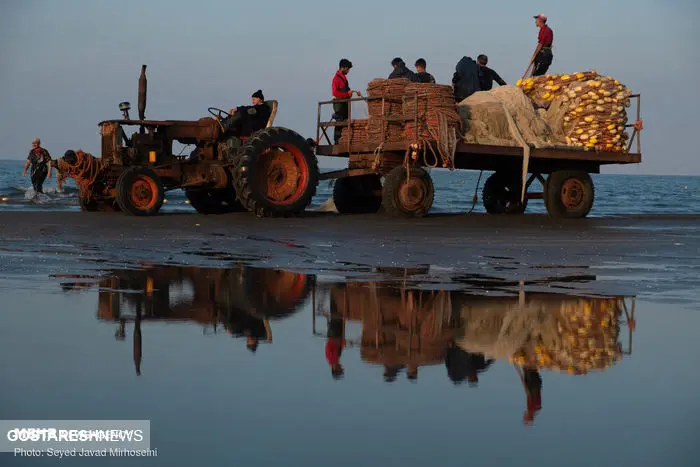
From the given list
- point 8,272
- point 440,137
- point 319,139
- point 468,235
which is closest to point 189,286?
Result: point 8,272

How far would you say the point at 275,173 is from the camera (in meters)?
17.1

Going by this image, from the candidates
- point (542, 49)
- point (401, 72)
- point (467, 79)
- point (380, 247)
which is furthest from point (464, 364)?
point (542, 49)

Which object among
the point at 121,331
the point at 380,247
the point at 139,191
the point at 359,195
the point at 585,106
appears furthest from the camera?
the point at 359,195

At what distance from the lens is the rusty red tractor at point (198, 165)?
54.2ft

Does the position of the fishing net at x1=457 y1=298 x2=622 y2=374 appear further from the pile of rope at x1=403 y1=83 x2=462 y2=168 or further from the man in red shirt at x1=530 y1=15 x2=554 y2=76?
the man in red shirt at x1=530 y1=15 x2=554 y2=76

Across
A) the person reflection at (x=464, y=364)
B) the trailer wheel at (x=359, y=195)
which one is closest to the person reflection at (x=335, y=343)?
the person reflection at (x=464, y=364)

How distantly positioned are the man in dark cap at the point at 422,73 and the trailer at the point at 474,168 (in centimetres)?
138

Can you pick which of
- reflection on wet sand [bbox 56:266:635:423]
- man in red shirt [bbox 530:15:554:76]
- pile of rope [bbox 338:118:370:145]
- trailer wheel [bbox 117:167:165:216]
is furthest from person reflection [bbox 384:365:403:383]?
man in red shirt [bbox 530:15:554:76]

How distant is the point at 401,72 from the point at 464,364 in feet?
45.2

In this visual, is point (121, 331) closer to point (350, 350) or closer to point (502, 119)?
point (350, 350)

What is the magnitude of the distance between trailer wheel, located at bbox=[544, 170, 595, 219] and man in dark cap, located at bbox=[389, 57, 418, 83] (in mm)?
3095

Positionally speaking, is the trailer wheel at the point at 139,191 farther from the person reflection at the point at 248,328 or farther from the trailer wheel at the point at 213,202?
the person reflection at the point at 248,328

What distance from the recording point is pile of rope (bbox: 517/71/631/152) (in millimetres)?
18203

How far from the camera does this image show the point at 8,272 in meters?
8.86
